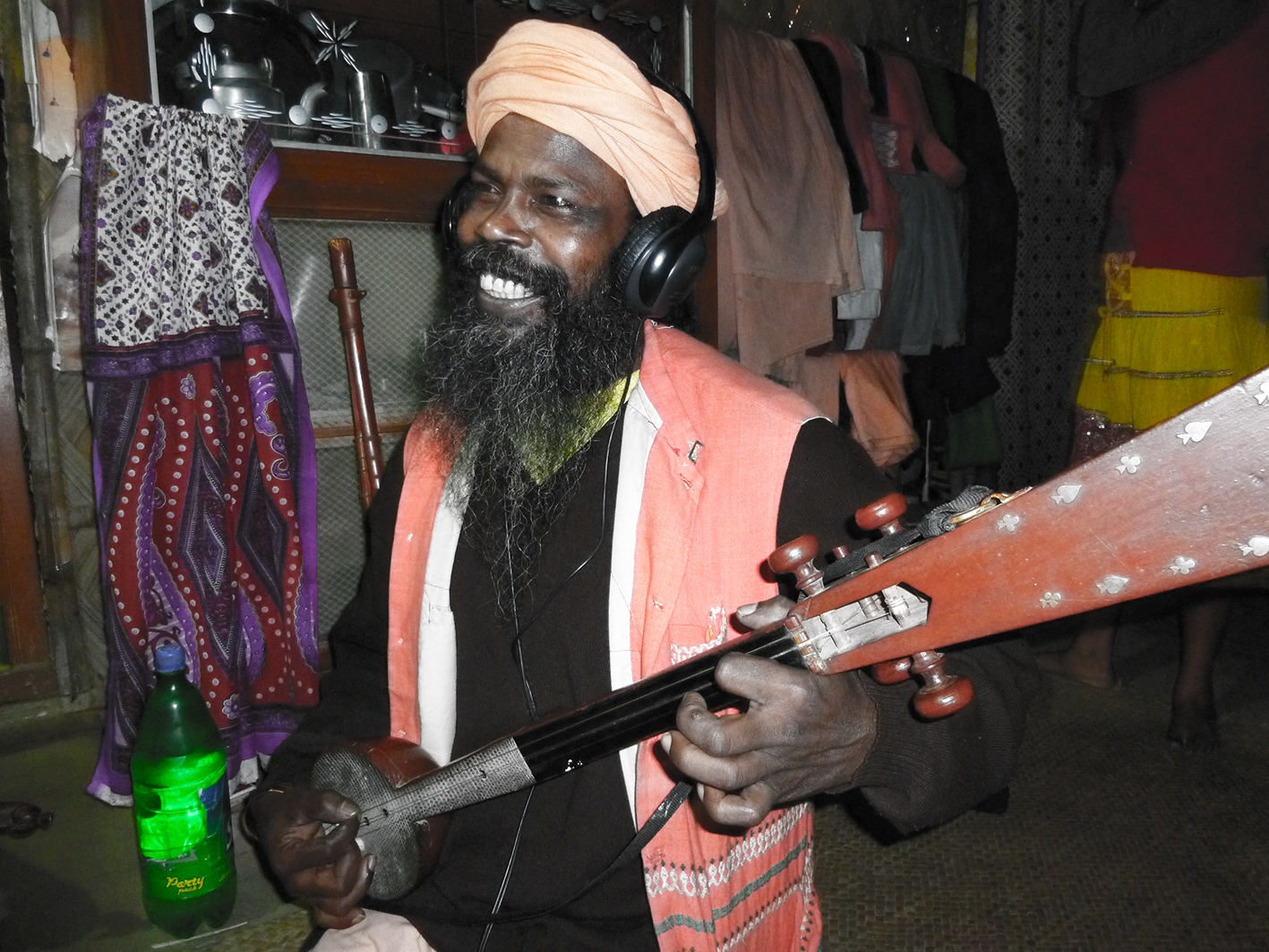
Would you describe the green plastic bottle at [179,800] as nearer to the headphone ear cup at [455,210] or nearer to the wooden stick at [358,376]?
the wooden stick at [358,376]

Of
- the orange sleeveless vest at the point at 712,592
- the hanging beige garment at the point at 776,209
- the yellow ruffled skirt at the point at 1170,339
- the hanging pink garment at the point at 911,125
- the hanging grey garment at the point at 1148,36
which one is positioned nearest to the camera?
the orange sleeveless vest at the point at 712,592

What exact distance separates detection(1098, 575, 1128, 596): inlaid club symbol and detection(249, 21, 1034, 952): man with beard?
0.27 metres

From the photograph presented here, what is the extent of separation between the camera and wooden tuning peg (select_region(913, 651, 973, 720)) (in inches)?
29.5

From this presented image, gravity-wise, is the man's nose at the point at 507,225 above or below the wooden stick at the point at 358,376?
above

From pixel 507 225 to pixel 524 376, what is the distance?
10.1 inches

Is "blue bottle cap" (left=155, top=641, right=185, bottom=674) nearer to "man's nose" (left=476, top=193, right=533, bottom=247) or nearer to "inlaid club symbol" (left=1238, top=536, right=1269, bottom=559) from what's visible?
"man's nose" (left=476, top=193, right=533, bottom=247)

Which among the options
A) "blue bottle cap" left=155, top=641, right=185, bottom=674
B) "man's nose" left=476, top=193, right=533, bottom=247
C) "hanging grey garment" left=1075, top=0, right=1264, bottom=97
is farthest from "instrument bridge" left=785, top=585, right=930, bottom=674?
"hanging grey garment" left=1075, top=0, right=1264, bottom=97

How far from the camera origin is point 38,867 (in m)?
1.82

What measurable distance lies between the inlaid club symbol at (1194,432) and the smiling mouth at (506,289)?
104 centimetres

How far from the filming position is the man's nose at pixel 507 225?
1.40 meters

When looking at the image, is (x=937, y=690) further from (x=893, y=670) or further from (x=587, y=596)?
(x=587, y=596)

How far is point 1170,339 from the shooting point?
Answer: 2516 millimetres

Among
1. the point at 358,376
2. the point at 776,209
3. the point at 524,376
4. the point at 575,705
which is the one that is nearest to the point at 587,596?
the point at 575,705

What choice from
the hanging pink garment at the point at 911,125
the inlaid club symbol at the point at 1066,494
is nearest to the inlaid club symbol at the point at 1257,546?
the inlaid club symbol at the point at 1066,494
